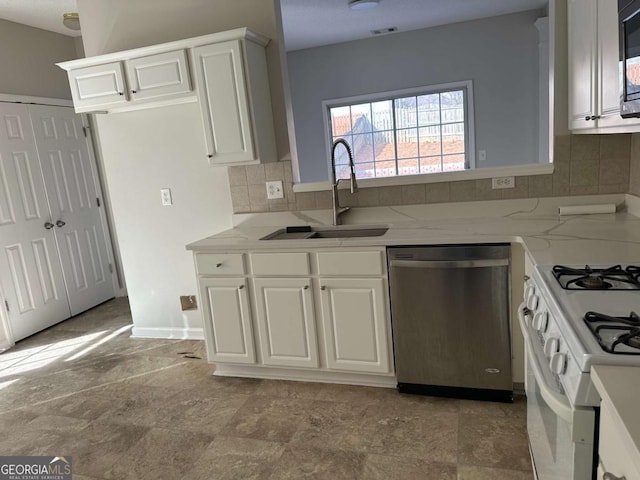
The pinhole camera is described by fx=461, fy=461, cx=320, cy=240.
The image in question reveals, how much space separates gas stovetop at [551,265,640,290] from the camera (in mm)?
1421

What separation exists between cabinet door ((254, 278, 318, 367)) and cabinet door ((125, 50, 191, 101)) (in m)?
1.30

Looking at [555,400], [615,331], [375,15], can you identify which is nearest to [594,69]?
[615,331]

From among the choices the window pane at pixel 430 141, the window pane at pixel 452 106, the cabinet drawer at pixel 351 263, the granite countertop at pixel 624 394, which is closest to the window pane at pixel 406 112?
the window pane at pixel 430 141

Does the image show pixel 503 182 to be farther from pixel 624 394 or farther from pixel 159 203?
pixel 159 203

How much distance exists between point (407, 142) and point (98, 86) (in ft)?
12.5

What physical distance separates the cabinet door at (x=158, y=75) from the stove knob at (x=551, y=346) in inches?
95.2

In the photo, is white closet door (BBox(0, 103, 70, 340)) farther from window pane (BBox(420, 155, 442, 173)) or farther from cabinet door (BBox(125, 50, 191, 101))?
window pane (BBox(420, 155, 442, 173))

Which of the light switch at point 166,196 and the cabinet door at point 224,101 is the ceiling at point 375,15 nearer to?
the cabinet door at point 224,101

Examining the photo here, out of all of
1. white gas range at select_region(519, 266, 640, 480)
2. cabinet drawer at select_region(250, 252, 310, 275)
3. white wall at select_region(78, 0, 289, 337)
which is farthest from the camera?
white wall at select_region(78, 0, 289, 337)

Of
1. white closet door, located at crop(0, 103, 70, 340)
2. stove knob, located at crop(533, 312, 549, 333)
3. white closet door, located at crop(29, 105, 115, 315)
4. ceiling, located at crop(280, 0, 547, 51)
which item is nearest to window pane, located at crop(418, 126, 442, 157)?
ceiling, located at crop(280, 0, 547, 51)

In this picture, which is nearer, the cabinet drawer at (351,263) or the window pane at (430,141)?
the cabinet drawer at (351,263)

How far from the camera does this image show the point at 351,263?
245 cm

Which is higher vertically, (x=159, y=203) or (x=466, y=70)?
(x=466, y=70)

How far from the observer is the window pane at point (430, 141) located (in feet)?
18.5
